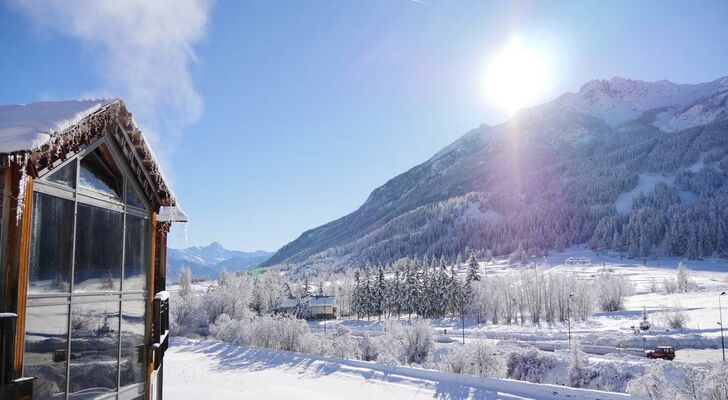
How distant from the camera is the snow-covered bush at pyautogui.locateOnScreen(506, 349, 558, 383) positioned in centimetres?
3225

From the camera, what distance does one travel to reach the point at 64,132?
5297 mm

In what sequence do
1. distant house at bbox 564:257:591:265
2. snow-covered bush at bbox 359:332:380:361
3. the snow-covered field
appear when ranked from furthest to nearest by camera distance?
1. distant house at bbox 564:257:591:265
2. snow-covered bush at bbox 359:332:380:361
3. the snow-covered field

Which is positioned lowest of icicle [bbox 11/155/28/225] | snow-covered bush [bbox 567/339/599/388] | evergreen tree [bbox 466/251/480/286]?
snow-covered bush [bbox 567/339/599/388]

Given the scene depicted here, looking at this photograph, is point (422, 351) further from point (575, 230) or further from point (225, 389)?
point (575, 230)

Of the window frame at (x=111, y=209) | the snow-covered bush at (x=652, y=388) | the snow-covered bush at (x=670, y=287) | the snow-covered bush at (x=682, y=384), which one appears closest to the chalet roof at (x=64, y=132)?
the window frame at (x=111, y=209)

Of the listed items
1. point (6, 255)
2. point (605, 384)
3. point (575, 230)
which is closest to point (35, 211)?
point (6, 255)

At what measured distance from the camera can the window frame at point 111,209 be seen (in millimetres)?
5461

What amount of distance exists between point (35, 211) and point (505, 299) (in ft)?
245

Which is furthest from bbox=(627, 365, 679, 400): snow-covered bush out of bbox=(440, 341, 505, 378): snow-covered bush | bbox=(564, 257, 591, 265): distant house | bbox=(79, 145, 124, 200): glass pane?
bbox=(564, 257, 591, 265): distant house

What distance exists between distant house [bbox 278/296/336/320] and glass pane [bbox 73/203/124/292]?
74.2 metres

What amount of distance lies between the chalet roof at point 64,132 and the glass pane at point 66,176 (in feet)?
0.49

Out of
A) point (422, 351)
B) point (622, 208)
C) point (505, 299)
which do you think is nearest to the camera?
point (422, 351)

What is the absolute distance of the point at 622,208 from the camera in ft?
570

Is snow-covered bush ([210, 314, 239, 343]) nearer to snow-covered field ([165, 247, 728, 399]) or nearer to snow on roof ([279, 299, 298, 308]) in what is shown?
snow-covered field ([165, 247, 728, 399])
